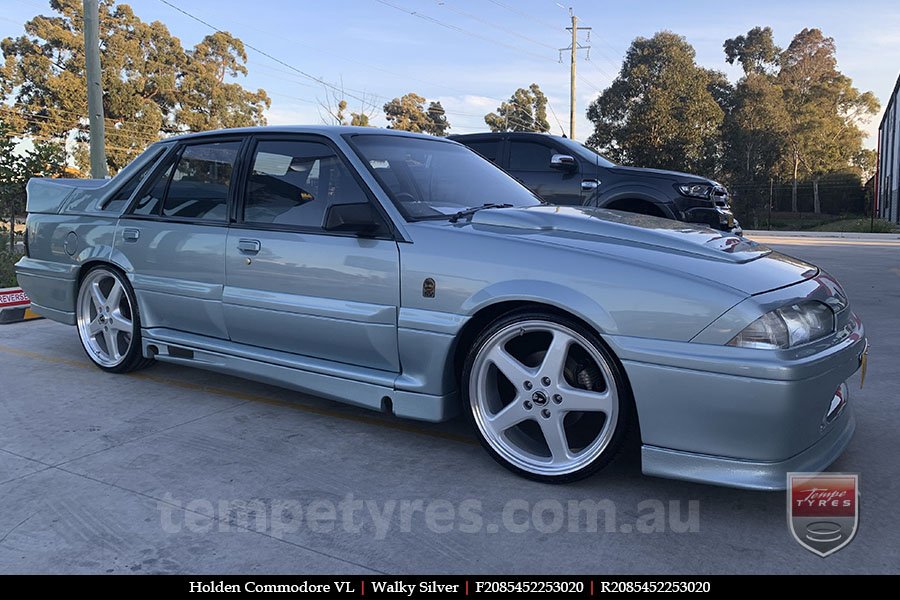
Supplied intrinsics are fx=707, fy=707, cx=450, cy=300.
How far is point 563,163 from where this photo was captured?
787 cm

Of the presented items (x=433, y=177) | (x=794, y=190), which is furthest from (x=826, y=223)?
(x=433, y=177)

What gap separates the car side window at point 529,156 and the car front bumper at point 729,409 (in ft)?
20.6

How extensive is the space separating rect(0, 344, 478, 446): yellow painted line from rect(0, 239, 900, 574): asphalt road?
2 centimetres

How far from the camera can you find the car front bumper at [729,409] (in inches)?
98.7

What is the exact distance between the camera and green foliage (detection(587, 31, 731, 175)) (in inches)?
1312

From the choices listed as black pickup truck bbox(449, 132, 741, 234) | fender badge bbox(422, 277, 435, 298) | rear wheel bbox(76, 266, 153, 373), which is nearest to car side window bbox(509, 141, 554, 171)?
black pickup truck bbox(449, 132, 741, 234)

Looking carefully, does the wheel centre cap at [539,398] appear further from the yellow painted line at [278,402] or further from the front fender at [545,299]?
the yellow painted line at [278,402]

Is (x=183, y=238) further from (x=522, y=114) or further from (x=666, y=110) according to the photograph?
(x=522, y=114)

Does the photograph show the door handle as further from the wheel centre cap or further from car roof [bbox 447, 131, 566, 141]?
car roof [bbox 447, 131, 566, 141]

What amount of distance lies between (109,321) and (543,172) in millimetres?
5526

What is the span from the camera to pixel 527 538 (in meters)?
2.56

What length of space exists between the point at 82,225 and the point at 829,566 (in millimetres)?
4729

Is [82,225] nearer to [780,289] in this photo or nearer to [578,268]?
[578,268]

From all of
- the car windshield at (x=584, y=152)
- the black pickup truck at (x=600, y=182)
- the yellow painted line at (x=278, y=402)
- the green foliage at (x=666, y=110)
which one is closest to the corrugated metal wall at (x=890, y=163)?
the green foliage at (x=666, y=110)
